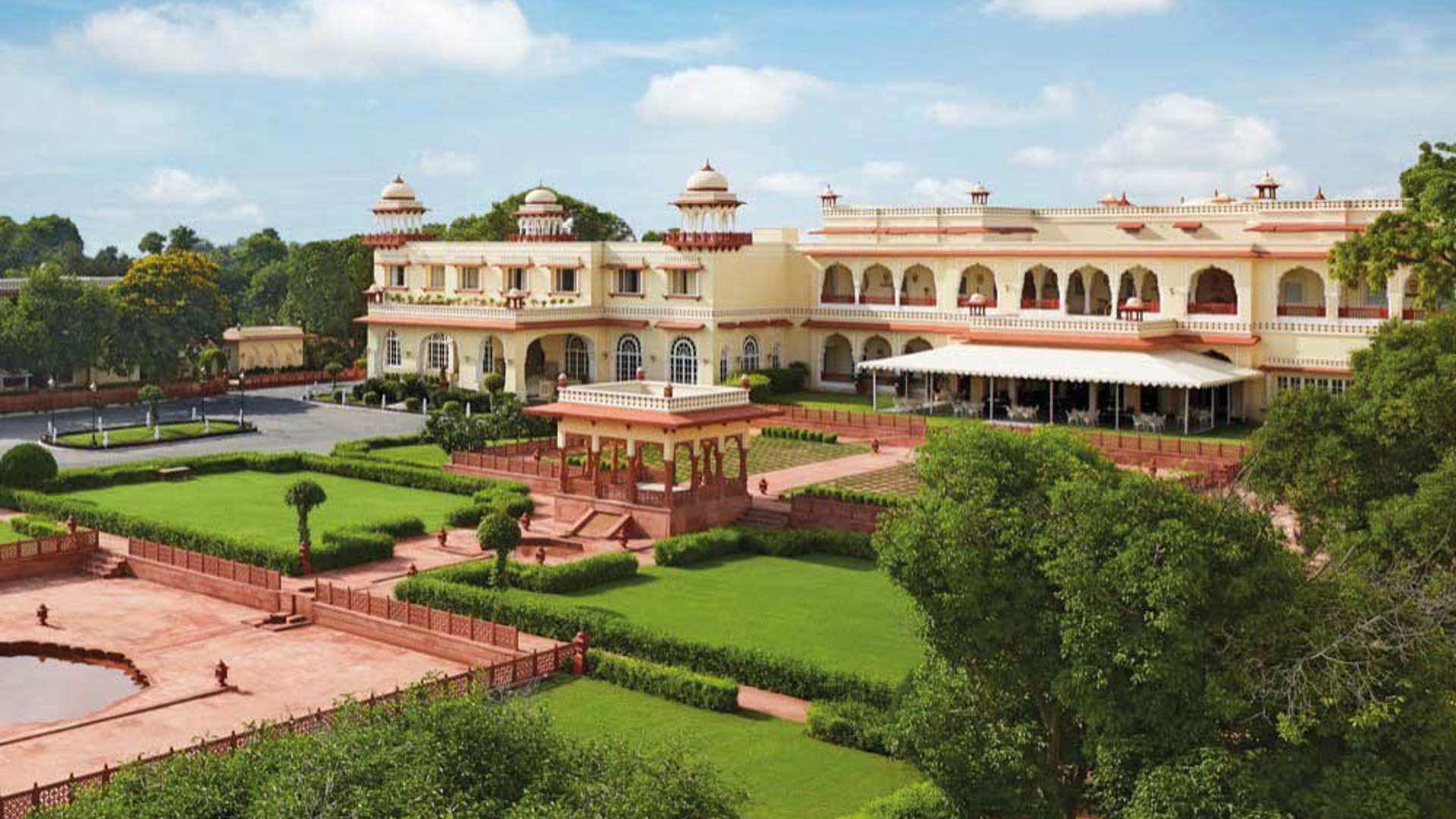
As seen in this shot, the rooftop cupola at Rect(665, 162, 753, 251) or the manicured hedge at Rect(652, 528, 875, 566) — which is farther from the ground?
the rooftop cupola at Rect(665, 162, 753, 251)

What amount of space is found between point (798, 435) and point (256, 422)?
62.2 ft

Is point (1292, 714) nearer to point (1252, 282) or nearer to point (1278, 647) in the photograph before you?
point (1278, 647)

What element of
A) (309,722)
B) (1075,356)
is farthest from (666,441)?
(1075,356)

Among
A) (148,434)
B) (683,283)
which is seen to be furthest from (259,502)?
(683,283)

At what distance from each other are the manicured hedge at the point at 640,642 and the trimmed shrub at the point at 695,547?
162 inches

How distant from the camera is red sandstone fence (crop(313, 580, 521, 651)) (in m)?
24.5

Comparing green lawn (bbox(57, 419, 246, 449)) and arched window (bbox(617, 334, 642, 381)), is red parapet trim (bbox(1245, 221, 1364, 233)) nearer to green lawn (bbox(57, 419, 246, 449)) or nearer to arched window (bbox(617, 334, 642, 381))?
arched window (bbox(617, 334, 642, 381))

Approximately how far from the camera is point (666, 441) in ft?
114

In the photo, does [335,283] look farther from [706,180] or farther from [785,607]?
[785,607]

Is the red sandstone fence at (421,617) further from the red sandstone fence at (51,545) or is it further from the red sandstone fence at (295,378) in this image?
the red sandstone fence at (295,378)

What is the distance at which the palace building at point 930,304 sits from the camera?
48.5 metres

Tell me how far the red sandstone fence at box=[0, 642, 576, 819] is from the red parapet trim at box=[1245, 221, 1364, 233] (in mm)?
33151

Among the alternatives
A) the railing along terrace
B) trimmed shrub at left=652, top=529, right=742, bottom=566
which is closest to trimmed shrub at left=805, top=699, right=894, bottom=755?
trimmed shrub at left=652, top=529, right=742, bottom=566

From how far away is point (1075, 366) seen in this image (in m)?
48.4
